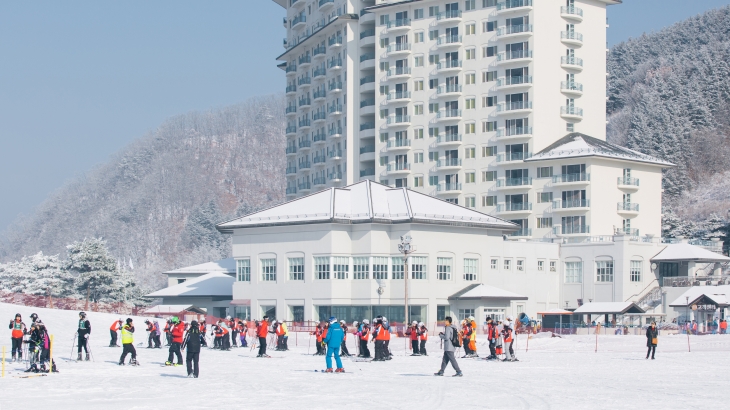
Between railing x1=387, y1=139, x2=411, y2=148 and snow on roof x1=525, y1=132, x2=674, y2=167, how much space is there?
14.8m

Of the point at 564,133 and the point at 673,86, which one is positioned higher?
the point at 673,86

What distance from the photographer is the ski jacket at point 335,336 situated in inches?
1315

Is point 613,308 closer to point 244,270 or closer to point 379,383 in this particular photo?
point 244,270

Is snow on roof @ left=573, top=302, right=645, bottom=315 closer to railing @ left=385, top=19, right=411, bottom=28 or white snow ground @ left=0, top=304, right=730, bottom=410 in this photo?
white snow ground @ left=0, top=304, right=730, bottom=410

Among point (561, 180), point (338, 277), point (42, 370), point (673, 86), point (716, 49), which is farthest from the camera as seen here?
point (716, 49)

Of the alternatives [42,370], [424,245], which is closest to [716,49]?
[424,245]

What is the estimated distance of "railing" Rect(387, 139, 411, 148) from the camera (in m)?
113

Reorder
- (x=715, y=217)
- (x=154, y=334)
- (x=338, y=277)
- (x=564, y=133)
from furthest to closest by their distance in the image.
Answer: (x=715, y=217) → (x=564, y=133) → (x=338, y=277) → (x=154, y=334)

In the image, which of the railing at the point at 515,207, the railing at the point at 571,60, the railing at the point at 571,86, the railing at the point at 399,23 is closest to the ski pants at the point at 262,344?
the railing at the point at 515,207

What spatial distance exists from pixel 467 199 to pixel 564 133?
470 inches

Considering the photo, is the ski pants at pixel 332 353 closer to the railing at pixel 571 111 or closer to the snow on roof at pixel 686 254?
the snow on roof at pixel 686 254

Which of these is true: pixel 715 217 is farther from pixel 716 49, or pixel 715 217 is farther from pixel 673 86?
pixel 716 49

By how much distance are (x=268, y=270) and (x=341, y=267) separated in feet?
21.5

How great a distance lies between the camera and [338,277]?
8388cm
